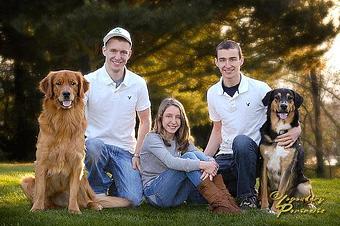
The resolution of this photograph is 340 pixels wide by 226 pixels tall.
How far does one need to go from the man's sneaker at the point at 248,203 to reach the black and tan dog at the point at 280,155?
10 centimetres

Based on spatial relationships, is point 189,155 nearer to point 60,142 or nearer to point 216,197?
point 216,197

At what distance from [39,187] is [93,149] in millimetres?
778

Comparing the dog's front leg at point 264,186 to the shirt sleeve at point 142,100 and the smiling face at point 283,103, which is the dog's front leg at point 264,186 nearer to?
the smiling face at point 283,103

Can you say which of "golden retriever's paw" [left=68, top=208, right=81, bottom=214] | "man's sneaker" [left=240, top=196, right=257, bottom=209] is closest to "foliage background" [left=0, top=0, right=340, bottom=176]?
"man's sneaker" [left=240, top=196, right=257, bottom=209]

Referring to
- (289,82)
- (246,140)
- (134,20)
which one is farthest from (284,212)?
(289,82)

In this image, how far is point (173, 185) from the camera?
184 inches

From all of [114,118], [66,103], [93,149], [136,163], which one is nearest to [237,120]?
[136,163]

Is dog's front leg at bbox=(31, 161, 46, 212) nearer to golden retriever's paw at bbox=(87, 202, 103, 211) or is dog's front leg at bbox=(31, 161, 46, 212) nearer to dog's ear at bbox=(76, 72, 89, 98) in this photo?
golden retriever's paw at bbox=(87, 202, 103, 211)

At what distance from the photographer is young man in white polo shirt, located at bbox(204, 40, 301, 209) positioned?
4.89 m

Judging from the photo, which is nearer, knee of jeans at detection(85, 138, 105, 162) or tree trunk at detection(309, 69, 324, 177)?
knee of jeans at detection(85, 138, 105, 162)

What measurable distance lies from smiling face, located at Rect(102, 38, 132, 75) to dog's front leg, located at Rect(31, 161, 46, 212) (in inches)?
56.1

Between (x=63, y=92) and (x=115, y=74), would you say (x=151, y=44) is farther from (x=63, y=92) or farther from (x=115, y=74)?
(x=63, y=92)

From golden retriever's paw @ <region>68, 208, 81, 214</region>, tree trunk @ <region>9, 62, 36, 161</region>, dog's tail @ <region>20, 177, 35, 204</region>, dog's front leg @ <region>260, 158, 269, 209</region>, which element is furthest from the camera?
tree trunk @ <region>9, 62, 36, 161</region>
